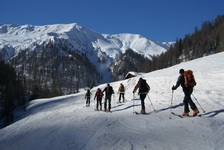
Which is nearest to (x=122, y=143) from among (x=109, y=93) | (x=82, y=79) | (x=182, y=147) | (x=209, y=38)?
(x=182, y=147)

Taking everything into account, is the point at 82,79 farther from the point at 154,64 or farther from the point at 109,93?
the point at 109,93

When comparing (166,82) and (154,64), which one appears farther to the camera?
(154,64)

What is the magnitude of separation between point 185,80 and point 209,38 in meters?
116

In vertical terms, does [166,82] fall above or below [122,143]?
above

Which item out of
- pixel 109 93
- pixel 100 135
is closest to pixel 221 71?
pixel 109 93

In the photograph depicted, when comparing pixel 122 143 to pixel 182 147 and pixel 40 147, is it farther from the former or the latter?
pixel 40 147

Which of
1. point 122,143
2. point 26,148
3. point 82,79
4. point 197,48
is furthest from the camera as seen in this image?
point 82,79

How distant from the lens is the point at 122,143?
224 inches

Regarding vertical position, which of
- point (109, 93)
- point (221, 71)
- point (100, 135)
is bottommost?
point (100, 135)

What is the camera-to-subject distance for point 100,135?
268 inches

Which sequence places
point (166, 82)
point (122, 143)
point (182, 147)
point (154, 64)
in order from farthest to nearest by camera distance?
1. point (154, 64)
2. point (166, 82)
3. point (122, 143)
4. point (182, 147)

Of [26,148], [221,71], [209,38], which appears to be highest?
[209,38]

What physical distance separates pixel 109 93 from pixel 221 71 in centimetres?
2252

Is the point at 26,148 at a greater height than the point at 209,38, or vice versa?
the point at 209,38
